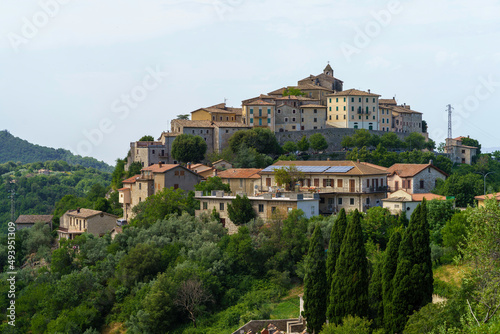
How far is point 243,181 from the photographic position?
51219 mm

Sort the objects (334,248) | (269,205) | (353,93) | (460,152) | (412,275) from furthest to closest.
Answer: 1. (353,93)
2. (460,152)
3. (269,205)
4. (334,248)
5. (412,275)

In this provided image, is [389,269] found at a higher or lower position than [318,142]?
lower

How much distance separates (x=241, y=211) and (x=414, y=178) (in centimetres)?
1519

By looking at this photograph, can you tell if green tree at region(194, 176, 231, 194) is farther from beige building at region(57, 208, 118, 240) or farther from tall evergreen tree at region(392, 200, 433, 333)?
tall evergreen tree at region(392, 200, 433, 333)

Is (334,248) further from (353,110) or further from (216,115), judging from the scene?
(353,110)

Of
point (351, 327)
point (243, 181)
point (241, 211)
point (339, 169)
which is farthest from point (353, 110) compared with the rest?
point (351, 327)

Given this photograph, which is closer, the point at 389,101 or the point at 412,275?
the point at 412,275

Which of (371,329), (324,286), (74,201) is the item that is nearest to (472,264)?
(371,329)

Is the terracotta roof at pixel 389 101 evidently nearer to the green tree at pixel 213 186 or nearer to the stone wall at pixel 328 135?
the stone wall at pixel 328 135

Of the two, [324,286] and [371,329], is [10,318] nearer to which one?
[324,286]

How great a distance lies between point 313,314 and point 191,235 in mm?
14870

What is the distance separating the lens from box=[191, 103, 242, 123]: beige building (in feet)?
246

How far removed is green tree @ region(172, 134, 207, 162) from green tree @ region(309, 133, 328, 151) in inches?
460

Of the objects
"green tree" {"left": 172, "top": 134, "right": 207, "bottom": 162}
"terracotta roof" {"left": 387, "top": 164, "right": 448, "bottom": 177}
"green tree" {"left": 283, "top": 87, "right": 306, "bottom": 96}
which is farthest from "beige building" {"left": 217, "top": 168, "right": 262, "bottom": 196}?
"green tree" {"left": 283, "top": 87, "right": 306, "bottom": 96}
